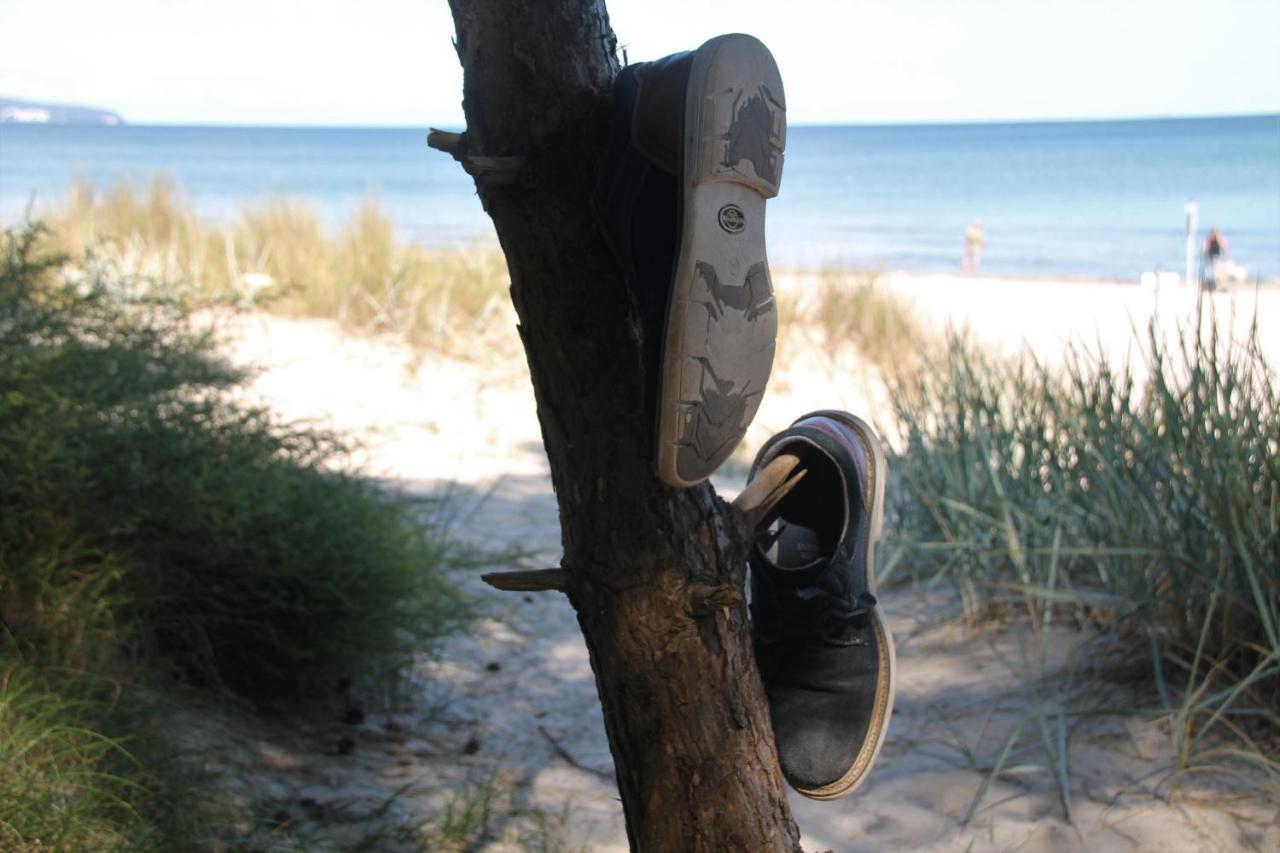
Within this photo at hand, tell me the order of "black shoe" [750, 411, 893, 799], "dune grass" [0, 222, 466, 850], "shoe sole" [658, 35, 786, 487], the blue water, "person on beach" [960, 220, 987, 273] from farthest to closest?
the blue water
"person on beach" [960, 220, 987, 273]
"dune grass" [0, 222, 466, 850]
"black shoe" [750, 411, 893, 799]
"shoe sole" [658, 35, 786, 487]

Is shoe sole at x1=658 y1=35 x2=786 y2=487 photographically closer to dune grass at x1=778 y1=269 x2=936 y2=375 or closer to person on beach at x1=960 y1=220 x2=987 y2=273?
dune grass at x1=778 y1=269 x2=936 y2=375

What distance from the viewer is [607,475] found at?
131 centimetres

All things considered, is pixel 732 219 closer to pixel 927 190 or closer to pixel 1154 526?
pixel 1154 526

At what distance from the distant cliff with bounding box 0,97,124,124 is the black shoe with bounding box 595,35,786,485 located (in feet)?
368

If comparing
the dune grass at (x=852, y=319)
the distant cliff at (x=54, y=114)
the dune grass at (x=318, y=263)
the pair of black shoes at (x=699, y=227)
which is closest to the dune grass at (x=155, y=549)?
the pair of black shoes at (x=699, y=227)

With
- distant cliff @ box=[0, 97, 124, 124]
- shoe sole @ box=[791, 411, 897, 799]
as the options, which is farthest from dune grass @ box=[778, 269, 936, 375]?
distant cliff @ box=[0, 97, 124, 124]

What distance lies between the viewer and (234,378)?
2986 mm

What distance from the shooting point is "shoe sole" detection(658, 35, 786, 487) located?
3.90 feet

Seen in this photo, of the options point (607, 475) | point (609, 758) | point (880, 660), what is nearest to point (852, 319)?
point (609, 758)

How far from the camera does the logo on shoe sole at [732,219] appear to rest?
121 centimetres

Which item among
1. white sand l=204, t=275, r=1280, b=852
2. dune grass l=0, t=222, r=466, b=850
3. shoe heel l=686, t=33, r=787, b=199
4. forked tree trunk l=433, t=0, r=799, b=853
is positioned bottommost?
white sand l=204, t=275, r=1280, b=852

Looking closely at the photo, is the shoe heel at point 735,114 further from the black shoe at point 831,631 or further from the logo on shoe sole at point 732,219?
the black shoe at point 831,631

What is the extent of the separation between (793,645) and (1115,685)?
148 centimetres

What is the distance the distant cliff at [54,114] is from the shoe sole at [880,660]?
4416 inches
